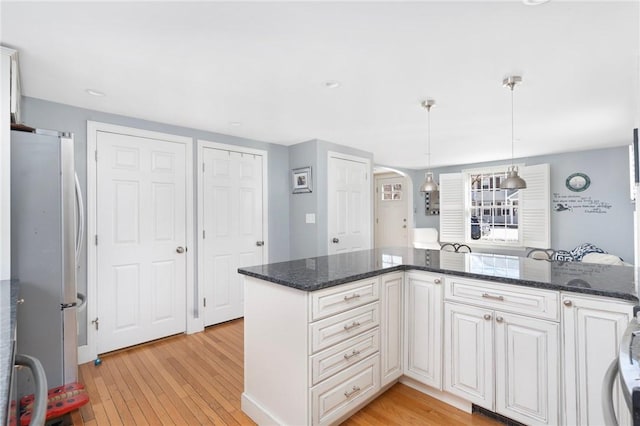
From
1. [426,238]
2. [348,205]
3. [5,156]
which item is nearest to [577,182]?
[426,238]

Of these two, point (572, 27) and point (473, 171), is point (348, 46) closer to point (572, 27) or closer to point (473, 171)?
point (572, 27)

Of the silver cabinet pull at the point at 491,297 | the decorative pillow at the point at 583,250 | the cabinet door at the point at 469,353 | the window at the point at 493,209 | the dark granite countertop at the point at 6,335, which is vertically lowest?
the cabinet door at the point at 469,353

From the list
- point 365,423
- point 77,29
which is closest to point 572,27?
point 365,423

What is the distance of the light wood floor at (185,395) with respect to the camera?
6.41 ft

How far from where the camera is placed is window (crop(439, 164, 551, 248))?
17.5 ft

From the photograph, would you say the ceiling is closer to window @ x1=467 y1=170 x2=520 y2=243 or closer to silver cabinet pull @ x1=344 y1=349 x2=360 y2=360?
silver cabinet pull @ x1=344 y1=349 x2=360 y2=360

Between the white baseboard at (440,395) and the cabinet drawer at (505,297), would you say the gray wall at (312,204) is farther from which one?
the cabinet drawer at (505,297)

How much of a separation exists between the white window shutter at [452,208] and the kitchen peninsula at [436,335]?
13.6ft

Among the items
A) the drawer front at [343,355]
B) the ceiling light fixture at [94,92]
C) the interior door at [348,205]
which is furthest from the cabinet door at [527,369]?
the ceiling light fixture at [94,92]

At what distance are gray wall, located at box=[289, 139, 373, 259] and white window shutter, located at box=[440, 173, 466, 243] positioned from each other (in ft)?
9.81

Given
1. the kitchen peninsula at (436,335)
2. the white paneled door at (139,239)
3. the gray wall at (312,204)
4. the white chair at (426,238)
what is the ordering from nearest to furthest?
the kitchen peninsula at (436,335)
the white paneled door at (139,239)
the gray wall at (312,204)
the white chair at (426,238)

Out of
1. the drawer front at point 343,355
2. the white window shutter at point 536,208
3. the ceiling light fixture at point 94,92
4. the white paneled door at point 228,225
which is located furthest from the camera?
the white window shutter at point 536,208

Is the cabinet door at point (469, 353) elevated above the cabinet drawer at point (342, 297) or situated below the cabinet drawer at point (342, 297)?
below

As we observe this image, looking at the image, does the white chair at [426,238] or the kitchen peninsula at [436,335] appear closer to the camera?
the kitchen peninsula at [436,335]
